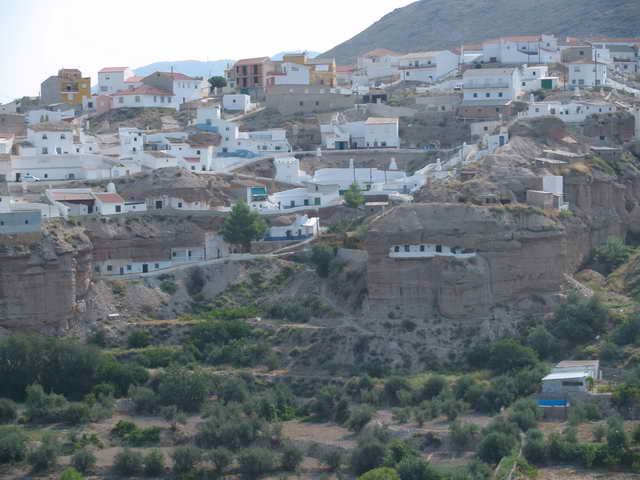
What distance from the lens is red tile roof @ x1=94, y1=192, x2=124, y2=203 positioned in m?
54.4

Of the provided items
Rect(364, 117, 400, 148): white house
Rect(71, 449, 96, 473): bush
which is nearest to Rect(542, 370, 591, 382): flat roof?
Rect(71, 449, 96, 473): bush

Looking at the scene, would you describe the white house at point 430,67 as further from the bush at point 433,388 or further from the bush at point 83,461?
the bush at point 83,461

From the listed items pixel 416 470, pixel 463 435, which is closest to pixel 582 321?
pixel 463 435

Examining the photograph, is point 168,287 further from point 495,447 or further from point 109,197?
point 495,447

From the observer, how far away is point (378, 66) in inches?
2899

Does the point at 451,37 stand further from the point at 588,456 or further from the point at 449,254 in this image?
the point at 588,456

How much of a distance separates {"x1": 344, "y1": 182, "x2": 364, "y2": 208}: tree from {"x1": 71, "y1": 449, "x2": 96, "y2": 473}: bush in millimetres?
15463

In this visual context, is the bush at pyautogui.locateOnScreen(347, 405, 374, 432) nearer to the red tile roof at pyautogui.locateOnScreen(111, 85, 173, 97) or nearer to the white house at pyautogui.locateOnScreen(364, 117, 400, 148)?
the white house at pyautogui.locateOnScreen(364, 117, 400, 148)

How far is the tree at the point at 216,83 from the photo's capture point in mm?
71750

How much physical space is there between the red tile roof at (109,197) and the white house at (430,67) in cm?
2034

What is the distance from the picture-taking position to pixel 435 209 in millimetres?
50469

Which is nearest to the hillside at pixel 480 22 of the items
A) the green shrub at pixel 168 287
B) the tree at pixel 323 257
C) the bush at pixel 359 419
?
the tree at pixel 323 257

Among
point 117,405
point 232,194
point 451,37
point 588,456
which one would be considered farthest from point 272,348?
point 451,37

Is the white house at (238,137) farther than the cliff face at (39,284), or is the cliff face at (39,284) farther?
the white house at (238,137)
